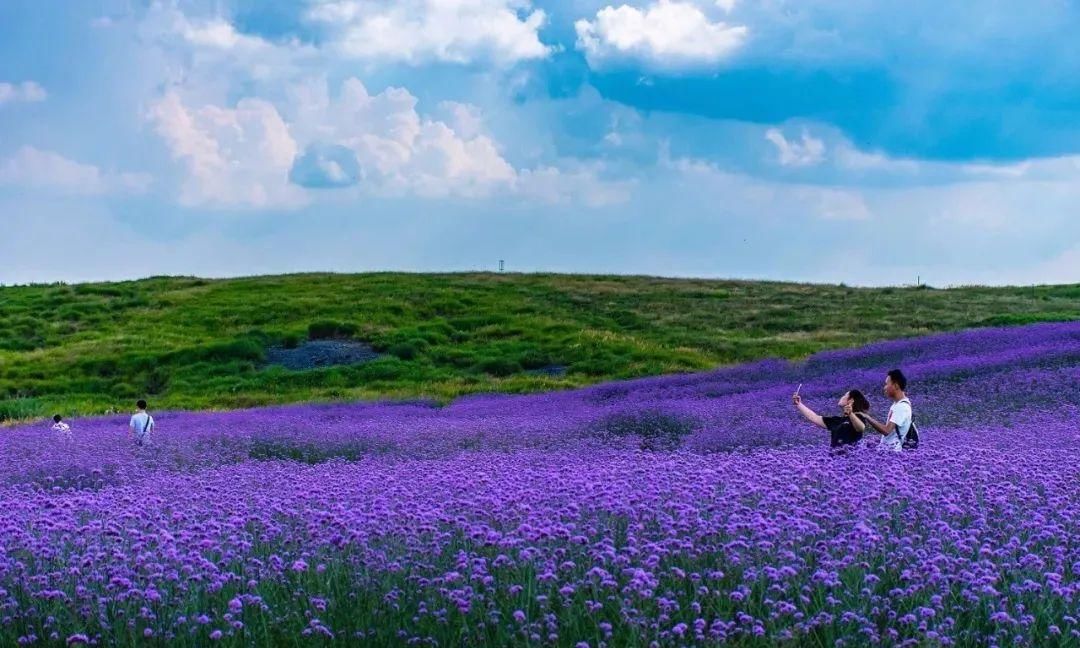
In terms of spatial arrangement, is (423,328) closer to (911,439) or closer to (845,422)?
(845,422)

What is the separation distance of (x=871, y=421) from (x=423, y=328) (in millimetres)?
25866

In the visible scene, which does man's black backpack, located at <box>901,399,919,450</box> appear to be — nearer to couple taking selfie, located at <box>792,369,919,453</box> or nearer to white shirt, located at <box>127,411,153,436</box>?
couple taking selfie, located at <box>792,369,919,453</box>

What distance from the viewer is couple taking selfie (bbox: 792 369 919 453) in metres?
9.86

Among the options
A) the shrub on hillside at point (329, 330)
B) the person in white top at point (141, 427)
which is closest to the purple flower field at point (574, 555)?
the person in white top at point (141, 427)

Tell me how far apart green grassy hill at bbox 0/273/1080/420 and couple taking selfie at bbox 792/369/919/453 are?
48.6 ft

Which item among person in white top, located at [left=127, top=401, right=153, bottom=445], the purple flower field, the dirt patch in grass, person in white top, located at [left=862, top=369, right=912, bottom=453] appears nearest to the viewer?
the purple flower field

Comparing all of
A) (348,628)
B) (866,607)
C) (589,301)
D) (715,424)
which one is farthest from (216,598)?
(589,301)

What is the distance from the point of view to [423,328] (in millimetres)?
35031

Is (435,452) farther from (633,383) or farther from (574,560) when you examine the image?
(633,383)

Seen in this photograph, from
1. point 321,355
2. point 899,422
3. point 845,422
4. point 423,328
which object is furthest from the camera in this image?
point 423,328

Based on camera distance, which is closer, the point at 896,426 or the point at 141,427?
the point at 896,426

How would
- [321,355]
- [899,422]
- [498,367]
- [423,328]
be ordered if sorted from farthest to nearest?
1. [423,328]
2. [321,355]
3. [498,367]
4. [899,422]

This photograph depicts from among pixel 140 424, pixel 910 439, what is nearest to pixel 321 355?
pixel 140 424

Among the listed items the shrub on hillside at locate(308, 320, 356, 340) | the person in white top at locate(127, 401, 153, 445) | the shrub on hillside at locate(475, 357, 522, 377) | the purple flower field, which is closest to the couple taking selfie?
the purple flower field
